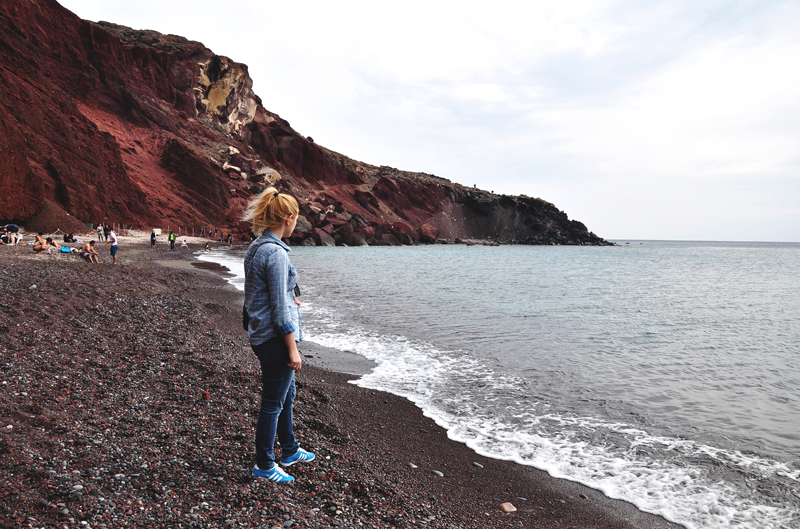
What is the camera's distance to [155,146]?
64.7 meters

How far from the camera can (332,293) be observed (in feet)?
63.6

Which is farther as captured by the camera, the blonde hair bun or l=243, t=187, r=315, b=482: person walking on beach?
the blonde hair bun

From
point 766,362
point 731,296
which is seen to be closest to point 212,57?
point 731,296

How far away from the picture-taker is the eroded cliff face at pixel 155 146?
37.7 metres

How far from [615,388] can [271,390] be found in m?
6.84

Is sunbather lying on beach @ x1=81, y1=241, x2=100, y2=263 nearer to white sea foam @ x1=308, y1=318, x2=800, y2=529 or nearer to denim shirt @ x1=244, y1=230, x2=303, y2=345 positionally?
white sea foam @ x1=308, y1=318, x2=800, y2=529

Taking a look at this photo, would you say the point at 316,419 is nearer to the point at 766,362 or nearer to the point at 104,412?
the point at 104,412

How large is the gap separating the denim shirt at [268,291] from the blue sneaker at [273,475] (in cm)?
111

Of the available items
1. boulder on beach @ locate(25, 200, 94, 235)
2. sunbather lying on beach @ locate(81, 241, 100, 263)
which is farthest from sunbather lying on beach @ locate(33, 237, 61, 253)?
boulder on beach @ locate(25, 200, 94, 235)

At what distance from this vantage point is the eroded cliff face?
124 ft

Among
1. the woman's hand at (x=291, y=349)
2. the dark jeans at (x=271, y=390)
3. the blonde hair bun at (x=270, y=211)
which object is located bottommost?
the dark jeans at (x=271, y=390)

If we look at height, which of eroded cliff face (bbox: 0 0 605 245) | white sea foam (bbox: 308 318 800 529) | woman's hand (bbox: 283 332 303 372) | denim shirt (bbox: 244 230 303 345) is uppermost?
eroded cliff face (bbox: 0 0 605 245)

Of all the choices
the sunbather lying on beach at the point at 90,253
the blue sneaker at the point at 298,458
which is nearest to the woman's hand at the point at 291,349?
the blue sneaker at the point at 298,458

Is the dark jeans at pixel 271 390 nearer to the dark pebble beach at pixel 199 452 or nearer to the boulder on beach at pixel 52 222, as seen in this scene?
the dark pebble beach at pixel 199 452
